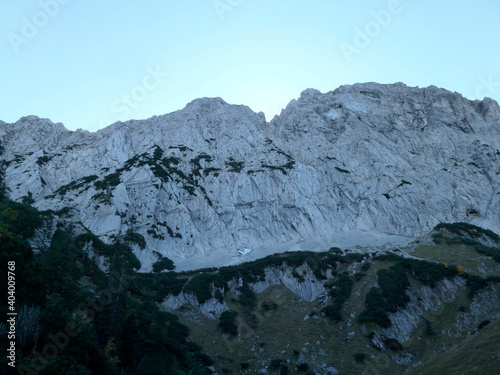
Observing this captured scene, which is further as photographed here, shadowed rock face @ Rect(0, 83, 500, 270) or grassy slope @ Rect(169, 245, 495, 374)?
shadowed rock face @ Rect(0, 83, 500, 270)

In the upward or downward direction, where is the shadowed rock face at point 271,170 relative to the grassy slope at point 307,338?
upward

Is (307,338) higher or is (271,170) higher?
(271,170)

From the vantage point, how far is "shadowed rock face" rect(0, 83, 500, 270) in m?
85.7

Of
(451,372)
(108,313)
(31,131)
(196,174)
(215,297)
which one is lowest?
(451,372)

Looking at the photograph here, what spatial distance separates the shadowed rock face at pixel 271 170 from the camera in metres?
85.7

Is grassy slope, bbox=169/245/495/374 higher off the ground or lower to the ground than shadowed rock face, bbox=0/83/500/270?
lower

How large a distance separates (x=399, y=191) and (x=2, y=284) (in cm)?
A: 9342

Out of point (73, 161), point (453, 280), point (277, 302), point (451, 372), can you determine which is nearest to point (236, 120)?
point (73, 161)

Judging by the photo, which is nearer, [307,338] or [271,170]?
[307,338]

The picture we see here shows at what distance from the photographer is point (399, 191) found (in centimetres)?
9544

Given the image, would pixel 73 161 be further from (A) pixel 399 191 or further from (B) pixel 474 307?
(B) pixel 474 307

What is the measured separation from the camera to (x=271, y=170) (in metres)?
103

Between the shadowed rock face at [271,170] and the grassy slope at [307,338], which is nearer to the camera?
the grassy slope at [307,338]

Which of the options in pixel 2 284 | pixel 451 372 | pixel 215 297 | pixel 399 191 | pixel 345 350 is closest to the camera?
pixel 2 284
